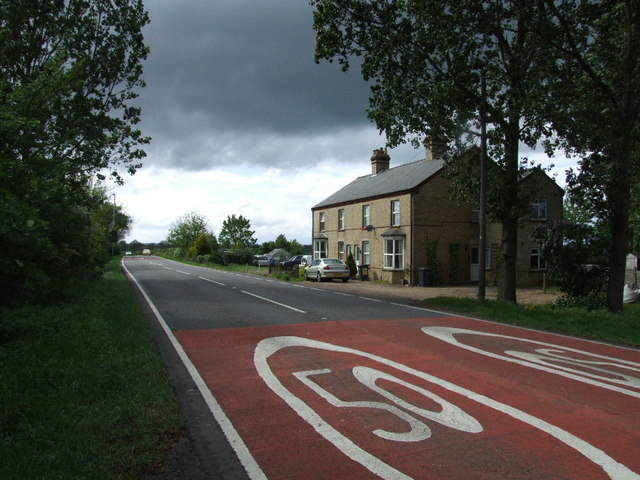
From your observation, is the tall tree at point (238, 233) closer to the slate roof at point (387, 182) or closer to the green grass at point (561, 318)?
the slate roof at point (387, 182)

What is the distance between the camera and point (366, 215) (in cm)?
3400

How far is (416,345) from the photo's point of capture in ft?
29.0

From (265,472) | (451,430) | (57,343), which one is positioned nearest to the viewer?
(265,472)

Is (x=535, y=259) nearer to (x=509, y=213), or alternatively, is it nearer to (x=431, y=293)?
(x=431, y=293)

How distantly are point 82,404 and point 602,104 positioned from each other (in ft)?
53.3

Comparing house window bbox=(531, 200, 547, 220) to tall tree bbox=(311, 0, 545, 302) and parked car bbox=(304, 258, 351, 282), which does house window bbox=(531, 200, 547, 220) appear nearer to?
parked car bbox=(304, 258, 351, 282)

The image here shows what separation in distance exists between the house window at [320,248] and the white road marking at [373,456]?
1255 inches

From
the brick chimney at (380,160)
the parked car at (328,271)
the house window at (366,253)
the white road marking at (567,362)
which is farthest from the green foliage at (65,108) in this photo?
the brick chimney at (380,160)

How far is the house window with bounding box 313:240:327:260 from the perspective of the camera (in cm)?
4006

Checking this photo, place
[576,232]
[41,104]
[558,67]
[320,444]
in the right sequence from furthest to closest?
1. [576,232]
2. [558,67]
3. [41,104]
4. [320,444]

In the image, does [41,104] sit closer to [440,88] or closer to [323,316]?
[323,316]

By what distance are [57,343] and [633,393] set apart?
8.53m

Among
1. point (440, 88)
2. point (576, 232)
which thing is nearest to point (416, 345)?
point (440, 88)

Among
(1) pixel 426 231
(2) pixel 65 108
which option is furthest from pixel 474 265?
(2) pixel 65 108
